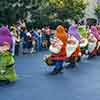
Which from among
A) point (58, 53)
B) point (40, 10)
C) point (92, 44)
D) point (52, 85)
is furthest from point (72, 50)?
point (40, 10)

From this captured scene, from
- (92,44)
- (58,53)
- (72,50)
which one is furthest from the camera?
(92,44)

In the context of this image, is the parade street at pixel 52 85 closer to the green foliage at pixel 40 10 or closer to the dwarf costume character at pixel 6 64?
the dwarf costume character at pixel 6 64

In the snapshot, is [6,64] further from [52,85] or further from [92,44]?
[92,44]

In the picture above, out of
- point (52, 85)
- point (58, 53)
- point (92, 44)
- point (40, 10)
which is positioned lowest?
point (52, 85)

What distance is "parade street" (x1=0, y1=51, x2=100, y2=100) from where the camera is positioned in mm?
12430

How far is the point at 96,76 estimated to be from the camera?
16.4 meters

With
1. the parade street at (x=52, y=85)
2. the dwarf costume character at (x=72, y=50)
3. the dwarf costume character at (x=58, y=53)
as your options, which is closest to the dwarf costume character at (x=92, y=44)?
the parade street at (x=52, y=85)

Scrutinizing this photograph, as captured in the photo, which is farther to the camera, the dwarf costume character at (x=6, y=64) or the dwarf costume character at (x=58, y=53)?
the dwarf costume character at (x=58, y=53)

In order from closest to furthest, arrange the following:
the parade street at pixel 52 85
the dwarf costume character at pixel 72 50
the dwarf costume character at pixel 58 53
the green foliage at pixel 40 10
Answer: the parade street at pixel 52 85, the dwarf costume character at pixel 58 53, the dwarf costume character at pixel 72 50, the green foliage at pixel 40 10

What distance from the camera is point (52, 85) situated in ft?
46.2

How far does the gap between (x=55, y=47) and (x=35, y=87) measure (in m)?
2.90

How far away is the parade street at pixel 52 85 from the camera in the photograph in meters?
12.4

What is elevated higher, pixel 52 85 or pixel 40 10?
pixel 40 10

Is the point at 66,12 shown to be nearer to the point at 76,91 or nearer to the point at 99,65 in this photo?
the point at 99,65
